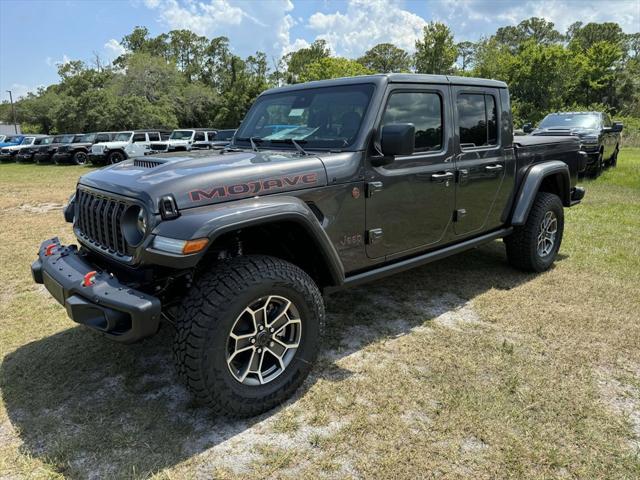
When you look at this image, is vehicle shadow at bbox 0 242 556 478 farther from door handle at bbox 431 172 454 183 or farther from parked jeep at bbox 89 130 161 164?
parked jeep at bbox 89 130 161 164

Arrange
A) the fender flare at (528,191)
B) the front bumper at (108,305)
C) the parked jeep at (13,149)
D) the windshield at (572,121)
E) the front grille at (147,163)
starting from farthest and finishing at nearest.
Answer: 1. the parked jeep at (13,149)
2. the windshield at (572,121)
3. the fender flare at (528,191)
4. the front grille at (147,163)
5. the front bumper at (108,305)

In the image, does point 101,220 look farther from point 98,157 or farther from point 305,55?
point 305,55

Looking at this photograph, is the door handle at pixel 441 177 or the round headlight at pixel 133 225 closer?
the round headlight at pixel 133 225

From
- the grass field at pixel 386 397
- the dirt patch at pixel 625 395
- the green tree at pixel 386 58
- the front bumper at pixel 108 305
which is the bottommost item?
the dirt patch at pixel 625 395

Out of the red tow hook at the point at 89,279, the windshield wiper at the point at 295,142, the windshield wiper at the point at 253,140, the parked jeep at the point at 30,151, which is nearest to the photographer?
the red tow hook at the point at 89,279

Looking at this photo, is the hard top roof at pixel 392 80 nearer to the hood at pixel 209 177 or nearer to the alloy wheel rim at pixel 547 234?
the hood at pixel 209 177

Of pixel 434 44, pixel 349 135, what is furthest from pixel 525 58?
pixel 349 135

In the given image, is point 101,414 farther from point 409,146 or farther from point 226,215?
point 409,146

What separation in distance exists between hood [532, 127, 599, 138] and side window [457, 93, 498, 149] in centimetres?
827

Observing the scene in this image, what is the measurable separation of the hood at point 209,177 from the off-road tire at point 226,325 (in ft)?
1.35

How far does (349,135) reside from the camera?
3.26 metres

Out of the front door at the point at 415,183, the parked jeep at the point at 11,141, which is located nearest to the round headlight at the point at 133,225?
the front door at the point at 415,183

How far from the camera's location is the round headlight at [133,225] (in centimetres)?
254

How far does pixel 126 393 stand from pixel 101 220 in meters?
1.10
